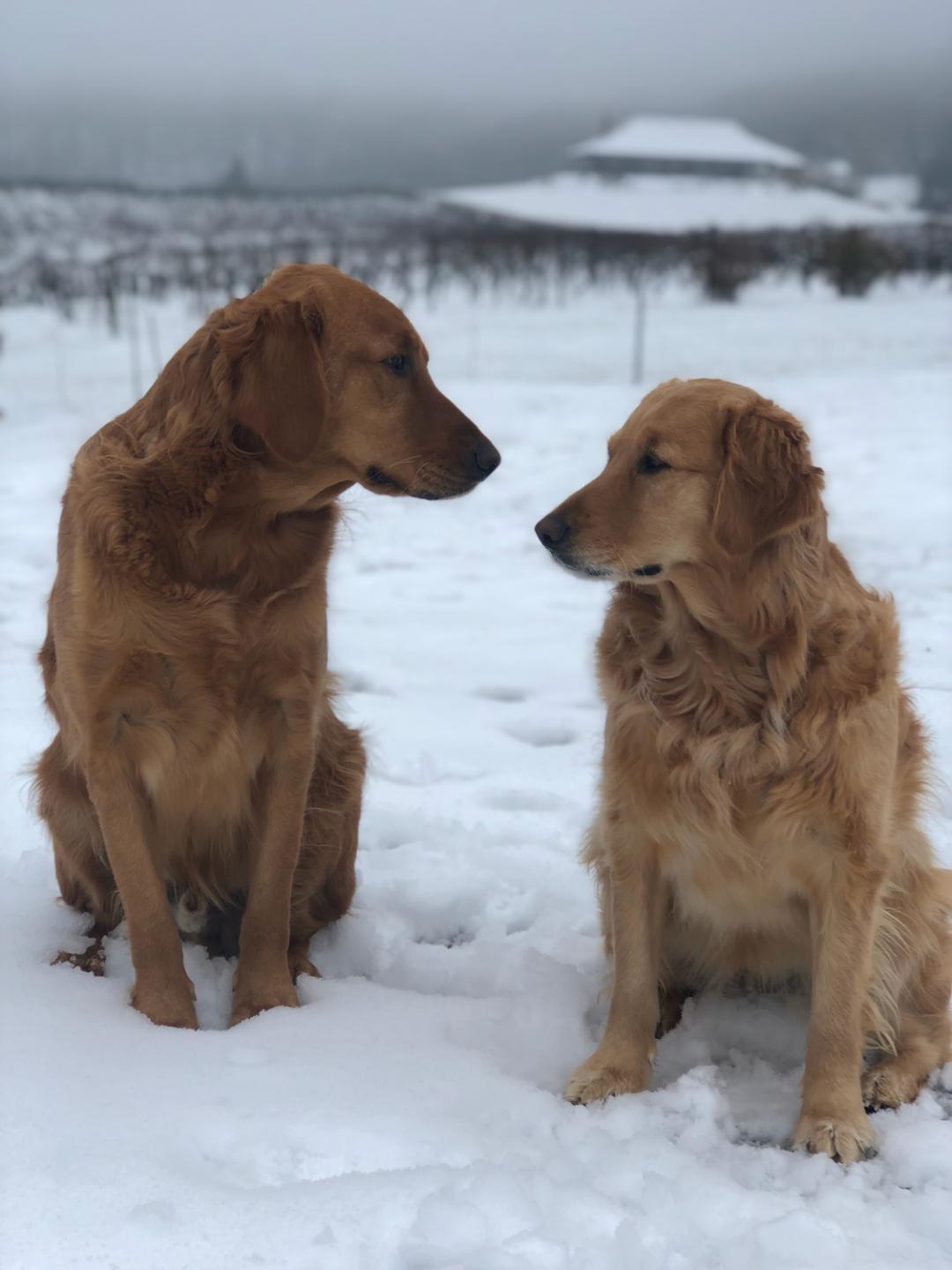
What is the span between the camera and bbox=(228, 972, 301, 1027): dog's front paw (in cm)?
250

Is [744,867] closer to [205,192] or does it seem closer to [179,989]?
[179,989]

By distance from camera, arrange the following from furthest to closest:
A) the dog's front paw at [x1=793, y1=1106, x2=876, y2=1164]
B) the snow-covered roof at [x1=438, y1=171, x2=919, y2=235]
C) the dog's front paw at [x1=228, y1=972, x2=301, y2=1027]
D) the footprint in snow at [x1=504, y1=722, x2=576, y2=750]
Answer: the snow-covered roof at [x1=438, y1=171, x2=919, y2=235] → the footprint in snow at [x1=504, y1=722, x2=576, y2=750] → the dog's front paw at [x1=228, y1=972, x2=301, y2=1027] → the dog's front paw at [x1=793, y1=1106, x2=876, y2=1164]

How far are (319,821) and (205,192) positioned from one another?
32.2 m

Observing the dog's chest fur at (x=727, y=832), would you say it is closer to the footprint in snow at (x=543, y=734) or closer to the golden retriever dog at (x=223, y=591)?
the golden retriever dog at (x=223, y=591)

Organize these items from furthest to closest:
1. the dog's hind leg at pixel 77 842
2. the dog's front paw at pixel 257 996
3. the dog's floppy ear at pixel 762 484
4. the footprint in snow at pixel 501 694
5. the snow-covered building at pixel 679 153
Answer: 1. the snow-covered building at pixel 679 153
2. the footprint in snow at pixel 501 694
3. the dog's hind leg at pixel 77 842
4. the dog's front paw at pixel 257 996
5. the dog's floppy ear at pixel 762 484

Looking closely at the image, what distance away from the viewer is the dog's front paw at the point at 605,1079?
87.8 inches

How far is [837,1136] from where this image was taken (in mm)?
2062

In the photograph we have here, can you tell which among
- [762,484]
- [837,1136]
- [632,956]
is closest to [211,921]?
[632,956]

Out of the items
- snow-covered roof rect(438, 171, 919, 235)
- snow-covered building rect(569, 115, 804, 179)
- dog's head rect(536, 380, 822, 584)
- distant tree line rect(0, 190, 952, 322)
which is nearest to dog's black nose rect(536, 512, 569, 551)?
dog's head rect(536, 380, 822, 584)

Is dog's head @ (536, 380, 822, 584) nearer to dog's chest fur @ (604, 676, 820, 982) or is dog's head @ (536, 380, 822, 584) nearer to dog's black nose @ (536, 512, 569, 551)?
dog's black nose @ (536, 512, 569, 551)

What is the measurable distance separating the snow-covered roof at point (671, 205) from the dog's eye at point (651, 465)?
73.6ft

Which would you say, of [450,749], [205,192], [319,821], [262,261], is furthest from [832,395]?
[205,192]

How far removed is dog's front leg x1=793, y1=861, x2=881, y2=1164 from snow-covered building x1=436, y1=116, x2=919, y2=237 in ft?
77.6

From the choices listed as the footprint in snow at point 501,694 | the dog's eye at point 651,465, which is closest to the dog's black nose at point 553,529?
the dog's eye at point 651,465
